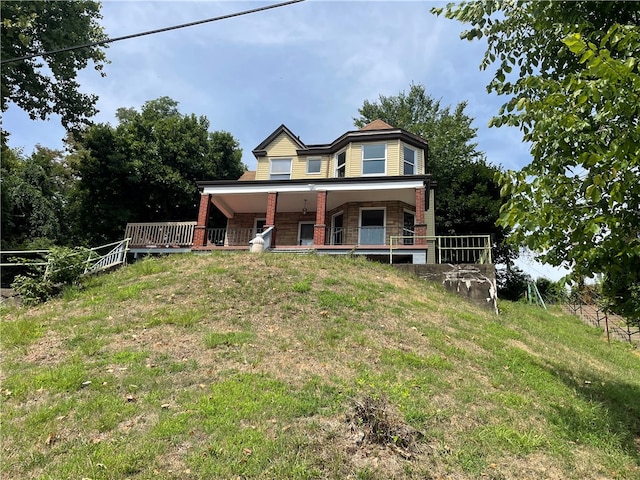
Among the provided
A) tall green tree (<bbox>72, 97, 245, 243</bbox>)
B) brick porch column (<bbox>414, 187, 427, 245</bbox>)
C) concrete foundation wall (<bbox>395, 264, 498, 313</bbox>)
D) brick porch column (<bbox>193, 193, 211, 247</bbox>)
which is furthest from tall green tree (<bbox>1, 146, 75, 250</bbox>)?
concrete foundation wall (<bbox>395, 264, 498, 313</bbox>)

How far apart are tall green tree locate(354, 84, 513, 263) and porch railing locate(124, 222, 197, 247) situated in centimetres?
1369

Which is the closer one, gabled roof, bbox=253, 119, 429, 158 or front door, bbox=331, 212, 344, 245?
front door, bbox=331, 212, 344, 245

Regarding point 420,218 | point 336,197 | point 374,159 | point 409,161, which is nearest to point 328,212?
point 336,197

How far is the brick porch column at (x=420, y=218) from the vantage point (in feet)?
51.1

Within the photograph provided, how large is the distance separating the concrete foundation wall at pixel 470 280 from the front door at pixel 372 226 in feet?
13.2

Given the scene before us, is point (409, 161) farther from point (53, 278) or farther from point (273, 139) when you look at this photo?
point (53, 278)

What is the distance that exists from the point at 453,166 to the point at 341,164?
1064cm

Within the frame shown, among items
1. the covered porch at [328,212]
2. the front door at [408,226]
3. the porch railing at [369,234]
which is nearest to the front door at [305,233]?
the covered porch at [328,212]

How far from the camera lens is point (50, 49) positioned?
704 inches

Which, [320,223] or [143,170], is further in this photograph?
[143,170]

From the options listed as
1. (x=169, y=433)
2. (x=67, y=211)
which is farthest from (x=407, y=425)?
(x=67, y=211)

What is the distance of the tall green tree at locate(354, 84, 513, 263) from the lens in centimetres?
2308

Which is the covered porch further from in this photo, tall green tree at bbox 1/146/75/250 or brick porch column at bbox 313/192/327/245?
tall green tree at bbox 1/146/75/250

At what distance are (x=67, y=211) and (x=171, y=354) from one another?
1003 inches
